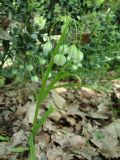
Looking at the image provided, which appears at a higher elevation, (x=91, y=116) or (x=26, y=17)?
(x=26, y=17)

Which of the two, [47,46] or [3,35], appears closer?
[47,46]

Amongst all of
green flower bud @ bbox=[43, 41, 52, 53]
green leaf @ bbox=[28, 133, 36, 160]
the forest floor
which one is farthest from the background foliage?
green leaf @ bbox=[28, 133, 36, 160]

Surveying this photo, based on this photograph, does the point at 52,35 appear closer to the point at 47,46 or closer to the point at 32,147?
the point at 47,46

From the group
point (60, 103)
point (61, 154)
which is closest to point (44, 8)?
point (60, 103)

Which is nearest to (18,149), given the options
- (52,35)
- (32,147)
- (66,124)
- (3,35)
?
(32,147)

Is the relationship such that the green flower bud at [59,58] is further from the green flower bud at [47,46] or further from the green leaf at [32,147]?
the green leaf at [32,147]

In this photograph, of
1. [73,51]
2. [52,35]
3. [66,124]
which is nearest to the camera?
[73,51]

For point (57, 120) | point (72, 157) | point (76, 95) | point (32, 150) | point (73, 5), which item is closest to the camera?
point (32, 150)

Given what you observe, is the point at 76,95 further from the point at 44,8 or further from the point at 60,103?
the point at 44,8

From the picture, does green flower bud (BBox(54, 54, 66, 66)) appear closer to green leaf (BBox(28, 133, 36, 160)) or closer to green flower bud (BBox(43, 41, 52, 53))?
green flower bud (BBox(43, 41, 52, 53))
